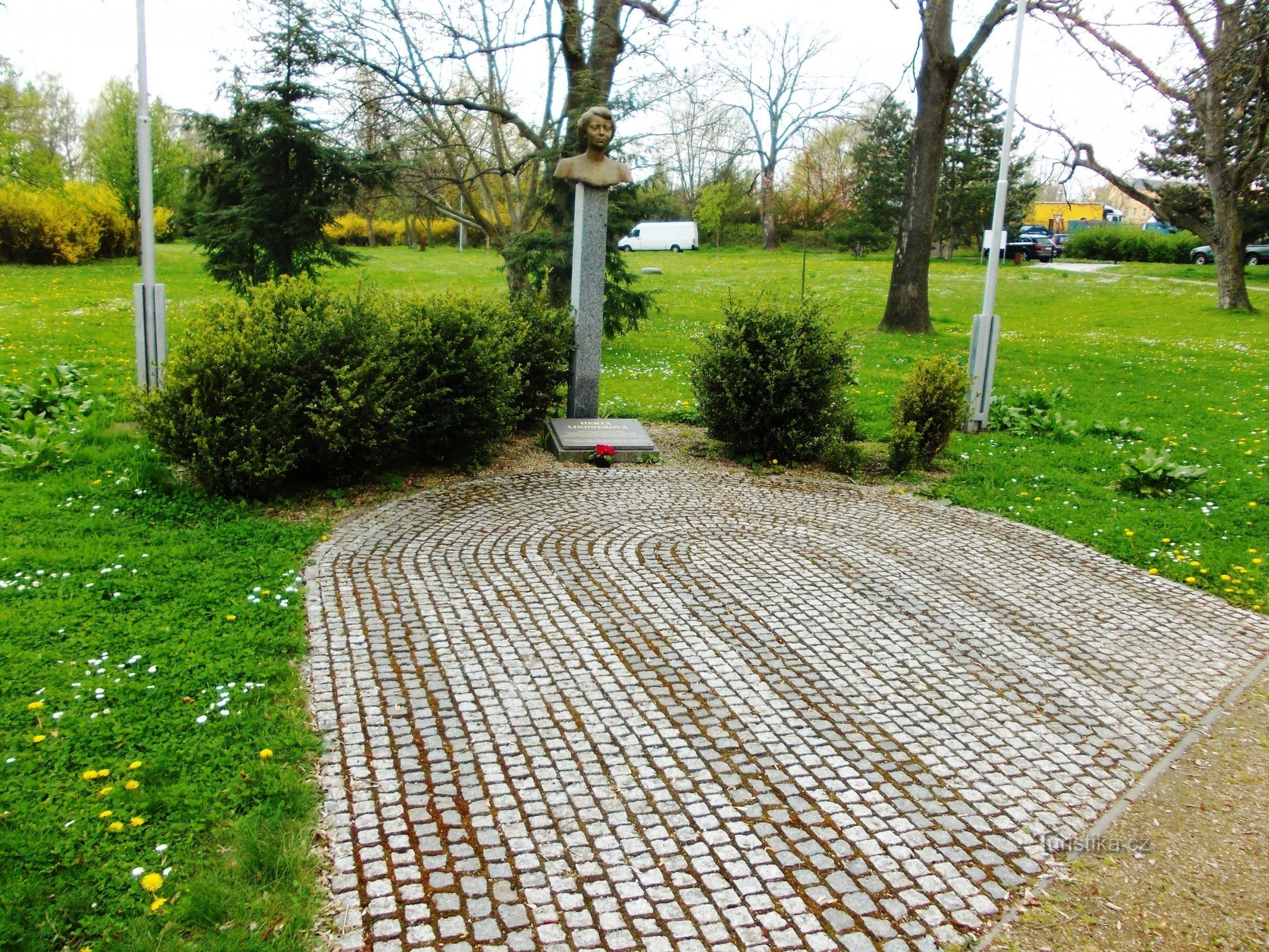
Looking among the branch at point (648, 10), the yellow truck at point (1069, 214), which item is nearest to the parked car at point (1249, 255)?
the yellow truck at point (1069, 214)

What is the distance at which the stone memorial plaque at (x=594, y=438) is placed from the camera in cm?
1005

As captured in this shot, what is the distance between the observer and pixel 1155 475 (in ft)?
29.7

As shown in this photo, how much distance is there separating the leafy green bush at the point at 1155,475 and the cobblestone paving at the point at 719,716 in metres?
1.89

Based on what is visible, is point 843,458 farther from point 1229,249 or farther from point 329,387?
point 1229,249

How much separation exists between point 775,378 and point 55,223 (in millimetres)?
26264

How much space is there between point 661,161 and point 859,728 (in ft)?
50.0

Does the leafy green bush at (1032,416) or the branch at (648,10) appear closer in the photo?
the leafy green bush at (1032,416)

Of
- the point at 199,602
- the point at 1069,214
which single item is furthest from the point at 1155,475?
the point at 1069,214

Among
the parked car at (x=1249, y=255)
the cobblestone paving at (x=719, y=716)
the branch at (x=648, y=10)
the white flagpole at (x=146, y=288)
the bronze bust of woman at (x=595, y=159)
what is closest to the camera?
the cobblestone paving at (x=719, y=716)

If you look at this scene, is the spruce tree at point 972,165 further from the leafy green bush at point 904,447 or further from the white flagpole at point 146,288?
the white flagpole at point 146,288

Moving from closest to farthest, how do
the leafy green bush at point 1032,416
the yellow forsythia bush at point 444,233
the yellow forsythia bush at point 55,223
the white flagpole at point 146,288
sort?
the white flagpole at point 146,288, the leafy green bush at point 1032,416, the yellow forsythia bush at point 55,223, the yellow forsythia bush at point 444,233

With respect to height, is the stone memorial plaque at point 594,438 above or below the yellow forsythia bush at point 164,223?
below

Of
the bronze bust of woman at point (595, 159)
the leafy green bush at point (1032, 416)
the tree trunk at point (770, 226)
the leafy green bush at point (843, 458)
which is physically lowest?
the leafy green bush at point (843, 458)

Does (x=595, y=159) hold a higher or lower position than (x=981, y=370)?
higher
